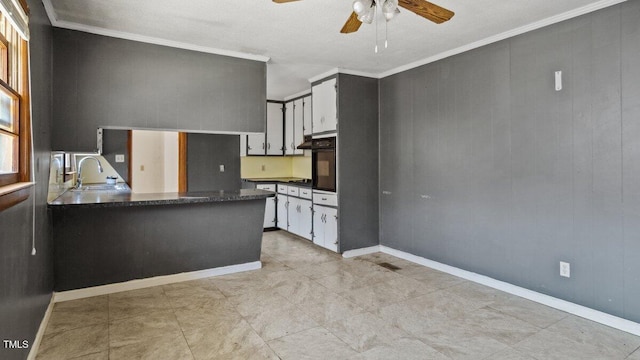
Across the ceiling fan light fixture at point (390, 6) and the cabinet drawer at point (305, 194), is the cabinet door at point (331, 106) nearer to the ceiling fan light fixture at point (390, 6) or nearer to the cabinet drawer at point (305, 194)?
the cabinet drawer at point (305, 194)

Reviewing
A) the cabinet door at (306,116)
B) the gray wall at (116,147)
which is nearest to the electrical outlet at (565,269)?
the cabinet door at (306,116)

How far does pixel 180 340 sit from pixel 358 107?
336cm

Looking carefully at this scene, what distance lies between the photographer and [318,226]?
195 inches

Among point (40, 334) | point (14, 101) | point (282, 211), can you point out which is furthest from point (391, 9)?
point (282, 211)

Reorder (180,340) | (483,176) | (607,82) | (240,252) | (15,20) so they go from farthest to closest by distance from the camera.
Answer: (240,252), (483,176), (607,82), (180,340), (15,20)

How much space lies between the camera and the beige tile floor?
2246mm

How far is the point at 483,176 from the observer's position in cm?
346

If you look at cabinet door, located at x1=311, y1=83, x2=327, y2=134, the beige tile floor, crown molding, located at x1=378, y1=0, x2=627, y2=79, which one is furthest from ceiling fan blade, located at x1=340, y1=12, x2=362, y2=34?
cabinet door, located at x1=311, y1=83, x2=327, y2=134

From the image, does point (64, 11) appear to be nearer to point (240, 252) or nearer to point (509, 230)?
point (240, 252)

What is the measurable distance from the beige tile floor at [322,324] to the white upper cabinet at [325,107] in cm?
205

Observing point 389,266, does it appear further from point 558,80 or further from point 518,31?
point 518,31

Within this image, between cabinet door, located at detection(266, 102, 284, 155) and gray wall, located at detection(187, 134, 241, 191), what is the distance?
853mm

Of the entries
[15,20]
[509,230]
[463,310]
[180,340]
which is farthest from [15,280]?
[509,230]

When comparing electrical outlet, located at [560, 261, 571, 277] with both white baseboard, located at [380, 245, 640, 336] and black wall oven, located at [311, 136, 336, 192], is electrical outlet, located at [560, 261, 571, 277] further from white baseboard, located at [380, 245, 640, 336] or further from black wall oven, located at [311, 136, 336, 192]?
black wall oven, located at [311, 136, 336, 192]
